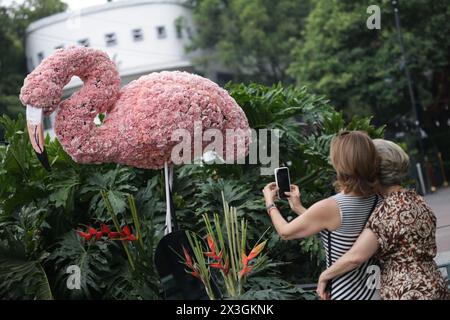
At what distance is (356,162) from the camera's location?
301cm

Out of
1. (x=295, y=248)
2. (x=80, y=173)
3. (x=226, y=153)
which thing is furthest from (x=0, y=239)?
(x=295, y=248)

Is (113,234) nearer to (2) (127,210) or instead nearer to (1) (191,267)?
(1) (191,267)

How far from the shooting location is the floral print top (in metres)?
2.97

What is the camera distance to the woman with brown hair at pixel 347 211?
9.94 feet

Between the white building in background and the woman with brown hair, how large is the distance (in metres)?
25.9

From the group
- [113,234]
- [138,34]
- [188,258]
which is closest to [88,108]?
[113,234]

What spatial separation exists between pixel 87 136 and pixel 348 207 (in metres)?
1.84

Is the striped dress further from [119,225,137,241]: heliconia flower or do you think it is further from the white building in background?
the white building in background

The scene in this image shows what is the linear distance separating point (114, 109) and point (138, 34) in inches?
1053

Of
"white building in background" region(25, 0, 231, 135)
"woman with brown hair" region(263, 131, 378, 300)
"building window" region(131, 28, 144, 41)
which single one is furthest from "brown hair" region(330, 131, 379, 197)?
"building window" region(131, 28, 144, 41)

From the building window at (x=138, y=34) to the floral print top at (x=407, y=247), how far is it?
28207 mm

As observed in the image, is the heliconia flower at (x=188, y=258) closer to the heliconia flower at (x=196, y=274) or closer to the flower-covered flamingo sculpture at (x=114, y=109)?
the heliconia flower at (x=196, y=274)

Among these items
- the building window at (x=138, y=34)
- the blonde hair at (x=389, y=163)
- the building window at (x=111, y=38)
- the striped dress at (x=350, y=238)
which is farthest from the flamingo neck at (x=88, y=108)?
the building window at (x=138, y=34)
